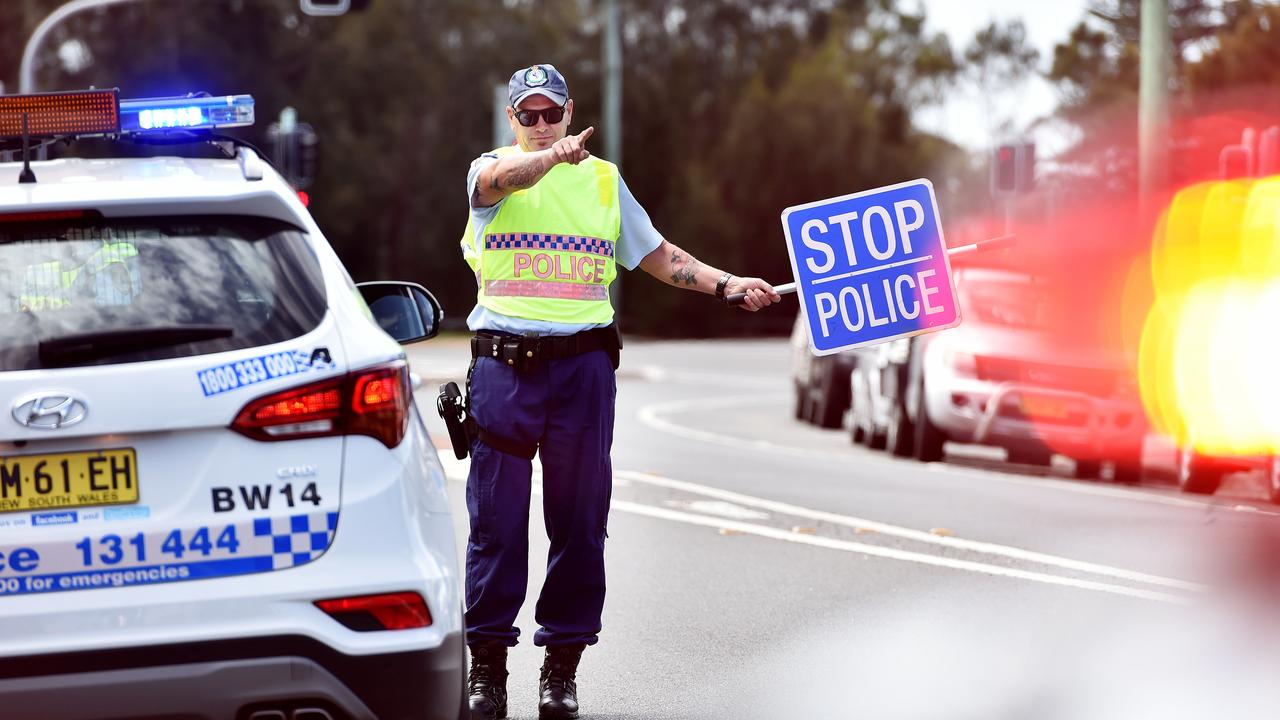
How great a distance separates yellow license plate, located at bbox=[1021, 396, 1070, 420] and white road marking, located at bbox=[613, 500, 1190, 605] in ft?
12.4

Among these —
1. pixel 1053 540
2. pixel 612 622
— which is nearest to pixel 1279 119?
pixel 1053 540

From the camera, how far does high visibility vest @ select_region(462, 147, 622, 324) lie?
6.02m

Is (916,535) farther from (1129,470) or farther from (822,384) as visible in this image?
(822,384)

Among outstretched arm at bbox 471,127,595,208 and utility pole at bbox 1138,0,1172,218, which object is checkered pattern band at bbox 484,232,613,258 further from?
utility pole at bbox 1138,0,1172,218

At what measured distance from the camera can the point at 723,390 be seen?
2792cm

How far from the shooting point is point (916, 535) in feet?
35.1

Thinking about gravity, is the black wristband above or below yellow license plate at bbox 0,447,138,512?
above

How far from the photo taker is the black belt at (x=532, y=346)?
600 cm

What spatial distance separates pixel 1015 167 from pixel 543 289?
1877 centimetres

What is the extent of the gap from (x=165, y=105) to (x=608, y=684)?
2459 mm

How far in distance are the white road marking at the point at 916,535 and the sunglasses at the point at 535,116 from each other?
4070mm

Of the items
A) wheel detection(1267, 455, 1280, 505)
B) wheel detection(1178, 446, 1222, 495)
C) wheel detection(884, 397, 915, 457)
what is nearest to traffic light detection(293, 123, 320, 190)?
wheel detection(884, 397, 915, 457)

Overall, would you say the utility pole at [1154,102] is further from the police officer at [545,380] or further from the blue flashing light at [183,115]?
the blue flashing light at [183,115]

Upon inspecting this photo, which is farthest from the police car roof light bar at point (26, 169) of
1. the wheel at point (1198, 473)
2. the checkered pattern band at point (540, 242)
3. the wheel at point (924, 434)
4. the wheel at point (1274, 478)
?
the wheel at point (924, 434)
